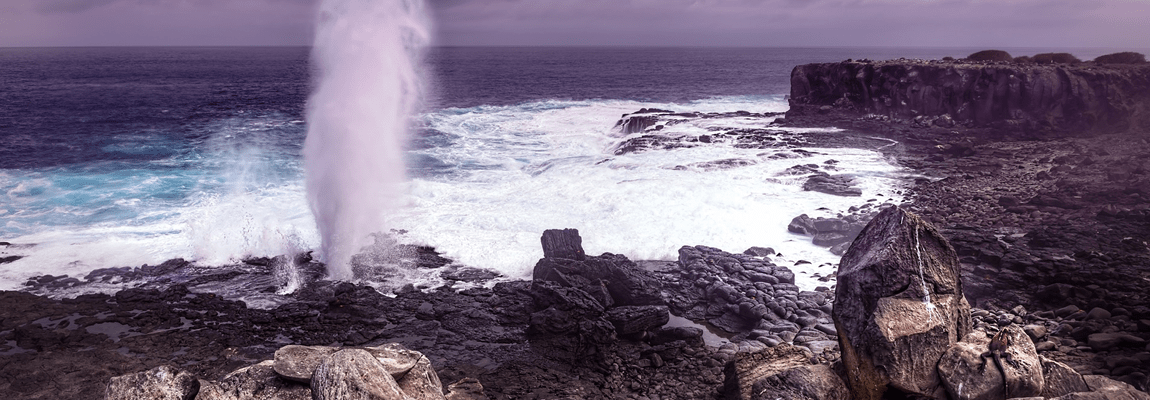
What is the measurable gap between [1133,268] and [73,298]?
75.4ft

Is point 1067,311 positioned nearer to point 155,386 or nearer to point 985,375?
point 985,375

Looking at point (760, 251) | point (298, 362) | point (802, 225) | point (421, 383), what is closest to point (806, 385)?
point (421, 383)

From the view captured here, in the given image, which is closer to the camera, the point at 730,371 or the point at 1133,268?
the point at 730,371

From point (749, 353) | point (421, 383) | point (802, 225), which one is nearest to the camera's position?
point (421, 383)

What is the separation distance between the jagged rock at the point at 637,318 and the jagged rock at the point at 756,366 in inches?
105

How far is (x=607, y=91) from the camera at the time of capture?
74.8 m

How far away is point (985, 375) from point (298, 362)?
7854 millimetres

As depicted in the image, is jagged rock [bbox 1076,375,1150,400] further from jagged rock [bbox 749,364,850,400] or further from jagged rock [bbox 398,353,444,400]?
jagged rock [bbox 398,353,444,400]

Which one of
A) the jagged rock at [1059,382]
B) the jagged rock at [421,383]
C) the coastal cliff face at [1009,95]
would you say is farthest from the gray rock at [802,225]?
the coastal cliff face at [1009,95]

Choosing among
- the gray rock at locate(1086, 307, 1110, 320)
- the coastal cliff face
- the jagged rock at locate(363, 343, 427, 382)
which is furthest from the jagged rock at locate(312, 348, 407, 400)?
the coastal cliff face

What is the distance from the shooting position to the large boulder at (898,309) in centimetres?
701

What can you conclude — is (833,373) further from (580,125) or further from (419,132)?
(580,125)

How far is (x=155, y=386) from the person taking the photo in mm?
7133

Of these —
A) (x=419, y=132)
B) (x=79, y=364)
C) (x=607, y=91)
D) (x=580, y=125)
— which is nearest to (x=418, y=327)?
(x=79, y=364)
